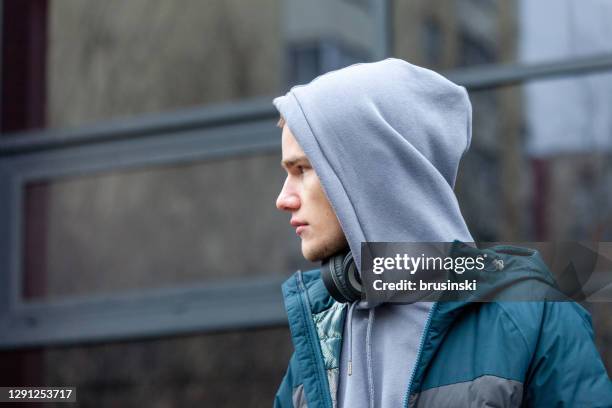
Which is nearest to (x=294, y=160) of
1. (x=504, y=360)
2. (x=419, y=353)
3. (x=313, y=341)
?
(x=313, y=341)

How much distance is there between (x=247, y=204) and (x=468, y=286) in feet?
10.5

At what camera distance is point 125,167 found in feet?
18.4

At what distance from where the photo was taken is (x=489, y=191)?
4918mm

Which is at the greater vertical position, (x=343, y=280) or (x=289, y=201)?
(x=289, y=201)

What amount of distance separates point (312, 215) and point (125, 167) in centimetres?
323

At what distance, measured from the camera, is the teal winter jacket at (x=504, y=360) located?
218cm

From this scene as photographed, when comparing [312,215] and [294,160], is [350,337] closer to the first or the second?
[312,215]

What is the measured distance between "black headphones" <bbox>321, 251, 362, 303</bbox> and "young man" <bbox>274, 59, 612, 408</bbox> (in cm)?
3

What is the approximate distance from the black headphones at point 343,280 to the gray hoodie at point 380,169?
2 centimetres

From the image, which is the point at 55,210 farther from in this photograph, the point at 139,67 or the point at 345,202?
the point at 345,202

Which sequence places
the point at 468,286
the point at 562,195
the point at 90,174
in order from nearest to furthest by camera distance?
the point at 468,286
the point at 562,195
the point at 90,174

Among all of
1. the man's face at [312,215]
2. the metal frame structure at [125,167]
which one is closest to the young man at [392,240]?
the man's face at [312,215]

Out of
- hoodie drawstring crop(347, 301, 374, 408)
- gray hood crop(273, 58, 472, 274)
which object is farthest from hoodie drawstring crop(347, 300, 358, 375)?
gray hood crop(273, 58, 472, 274)

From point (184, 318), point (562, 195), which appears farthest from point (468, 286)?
point (184, 318)
